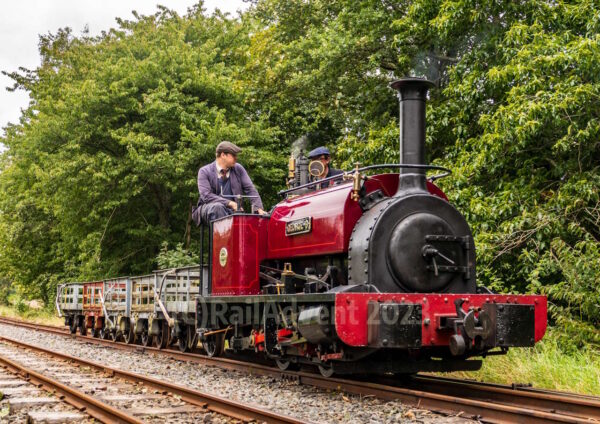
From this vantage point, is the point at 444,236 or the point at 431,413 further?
the point at 444,236

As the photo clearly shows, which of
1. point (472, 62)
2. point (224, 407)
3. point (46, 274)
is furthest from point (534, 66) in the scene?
point (46, 274)

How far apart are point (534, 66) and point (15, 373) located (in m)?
8.39

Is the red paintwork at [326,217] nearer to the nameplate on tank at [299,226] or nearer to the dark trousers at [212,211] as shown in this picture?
the nameplate on tank at [299,226]

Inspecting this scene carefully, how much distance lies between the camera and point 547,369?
24.5ft

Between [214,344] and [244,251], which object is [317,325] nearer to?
[244,251]

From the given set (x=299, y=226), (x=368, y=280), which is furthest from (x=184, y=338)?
(x=368, y=280)

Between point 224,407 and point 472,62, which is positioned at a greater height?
point 472,62

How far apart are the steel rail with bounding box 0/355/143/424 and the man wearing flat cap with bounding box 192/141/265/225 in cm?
288

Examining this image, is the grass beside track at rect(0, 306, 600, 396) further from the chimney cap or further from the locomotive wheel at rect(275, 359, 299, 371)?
the chimney cap

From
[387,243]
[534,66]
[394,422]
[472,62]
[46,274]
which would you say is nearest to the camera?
[394,422]

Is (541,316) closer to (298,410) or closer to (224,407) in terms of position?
(298,410)

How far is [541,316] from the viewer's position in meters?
6.60

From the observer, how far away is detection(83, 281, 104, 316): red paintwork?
15.7m

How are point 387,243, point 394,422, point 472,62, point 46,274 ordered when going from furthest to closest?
point 46,274
point 472,62
point 387,243
point 394,422
